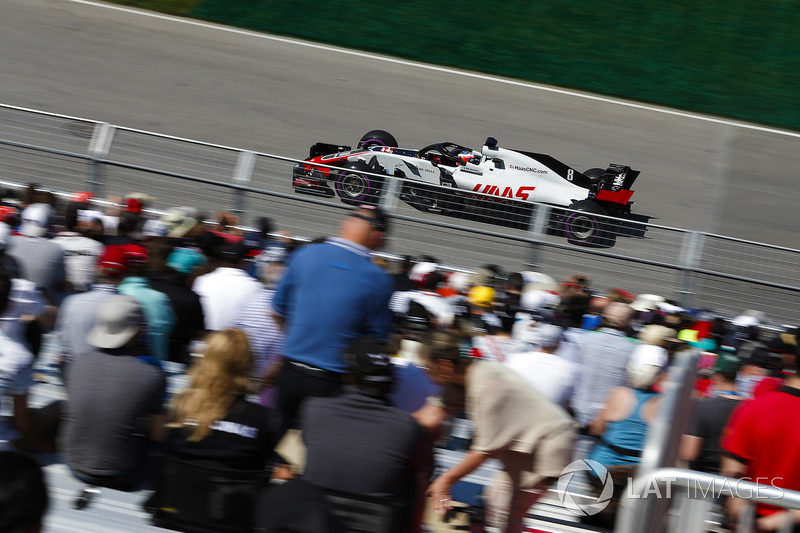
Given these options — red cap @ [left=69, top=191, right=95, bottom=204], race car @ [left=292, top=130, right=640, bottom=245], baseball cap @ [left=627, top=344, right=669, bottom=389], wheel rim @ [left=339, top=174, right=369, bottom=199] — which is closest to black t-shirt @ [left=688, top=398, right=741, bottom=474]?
baseball cap @ [left=627, top=344, right=669, bottom=389]

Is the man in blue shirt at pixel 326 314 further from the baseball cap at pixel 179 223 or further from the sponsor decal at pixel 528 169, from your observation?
the sponsor decal at pixel 528 169

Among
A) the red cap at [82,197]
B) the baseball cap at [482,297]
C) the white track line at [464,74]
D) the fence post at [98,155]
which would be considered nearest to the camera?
the baseball cap at [482,297]

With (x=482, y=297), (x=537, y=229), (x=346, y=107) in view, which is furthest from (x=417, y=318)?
(x=346, y=107)

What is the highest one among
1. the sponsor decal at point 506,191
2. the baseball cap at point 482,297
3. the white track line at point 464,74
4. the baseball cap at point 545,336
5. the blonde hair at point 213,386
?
the white track line at point 464,74

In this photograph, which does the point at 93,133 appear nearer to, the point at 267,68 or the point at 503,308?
the point at 503,308

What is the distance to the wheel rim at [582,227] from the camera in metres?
10.5

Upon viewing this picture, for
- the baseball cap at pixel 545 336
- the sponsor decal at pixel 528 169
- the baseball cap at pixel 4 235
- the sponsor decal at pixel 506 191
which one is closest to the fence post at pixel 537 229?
the sponsor decal at pixel 506 191

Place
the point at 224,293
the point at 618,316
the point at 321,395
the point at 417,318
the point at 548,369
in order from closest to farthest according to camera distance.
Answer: the point at 321,395 → the point at 548,369 → the point at 224,293 → the point at 417,318 → the point at 618,316

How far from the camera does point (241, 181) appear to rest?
35.7 ft

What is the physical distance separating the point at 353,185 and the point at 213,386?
734cm

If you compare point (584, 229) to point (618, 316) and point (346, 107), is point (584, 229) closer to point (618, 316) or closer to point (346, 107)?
point (618, 316)

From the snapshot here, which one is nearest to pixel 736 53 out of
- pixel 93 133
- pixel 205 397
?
pixel 93 133

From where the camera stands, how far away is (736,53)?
2286 cm

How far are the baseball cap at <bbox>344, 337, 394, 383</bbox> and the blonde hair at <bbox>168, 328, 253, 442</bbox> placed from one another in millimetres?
477
